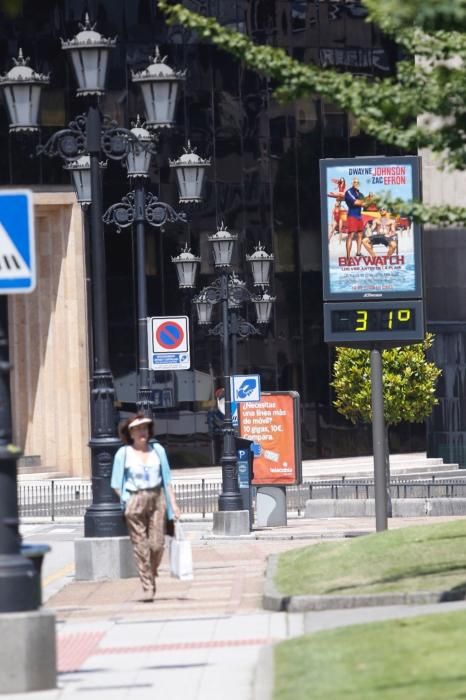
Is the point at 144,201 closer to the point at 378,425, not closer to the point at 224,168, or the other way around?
the point at 378,425

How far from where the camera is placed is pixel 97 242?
2183 cm

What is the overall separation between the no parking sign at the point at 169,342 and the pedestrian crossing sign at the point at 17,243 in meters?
18.7

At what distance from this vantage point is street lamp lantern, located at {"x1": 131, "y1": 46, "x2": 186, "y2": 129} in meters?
23.7

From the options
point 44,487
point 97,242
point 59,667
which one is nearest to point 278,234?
point 44,487

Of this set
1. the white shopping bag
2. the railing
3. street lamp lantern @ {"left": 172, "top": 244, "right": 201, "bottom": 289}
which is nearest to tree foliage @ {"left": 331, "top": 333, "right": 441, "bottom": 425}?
the railing

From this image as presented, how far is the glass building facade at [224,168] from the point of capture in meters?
58.0

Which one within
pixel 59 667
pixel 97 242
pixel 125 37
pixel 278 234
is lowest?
pixel 59 667

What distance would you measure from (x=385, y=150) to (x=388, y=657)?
5352 centimetres

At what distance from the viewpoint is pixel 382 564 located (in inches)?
734

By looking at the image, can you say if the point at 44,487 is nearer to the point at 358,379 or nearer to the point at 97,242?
the point at 358,379

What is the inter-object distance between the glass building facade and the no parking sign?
24.8m

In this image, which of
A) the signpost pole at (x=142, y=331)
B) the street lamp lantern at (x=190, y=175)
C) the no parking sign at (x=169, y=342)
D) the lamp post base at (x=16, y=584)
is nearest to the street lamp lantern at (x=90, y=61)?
the signpost pole at (x=142, y=331)

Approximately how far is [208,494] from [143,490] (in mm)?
28837

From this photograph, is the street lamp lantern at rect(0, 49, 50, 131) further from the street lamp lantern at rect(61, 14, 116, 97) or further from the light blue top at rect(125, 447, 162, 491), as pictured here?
the light blue top at rect(125, 447, 162, 491)
